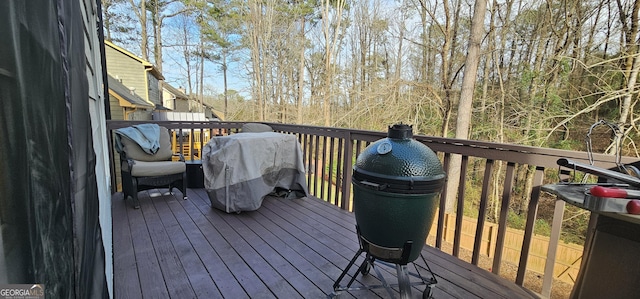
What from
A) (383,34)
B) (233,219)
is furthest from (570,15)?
(233,219)

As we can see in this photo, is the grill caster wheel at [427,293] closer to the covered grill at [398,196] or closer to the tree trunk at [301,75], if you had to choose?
the covered grill at [398,196]

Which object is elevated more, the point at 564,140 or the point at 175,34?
the point at 175,34

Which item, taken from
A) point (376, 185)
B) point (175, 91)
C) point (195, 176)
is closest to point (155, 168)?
point (195, 176)

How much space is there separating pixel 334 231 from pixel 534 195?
1638 millimetres

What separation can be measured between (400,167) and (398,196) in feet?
0.52

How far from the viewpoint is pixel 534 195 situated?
195 centimetres

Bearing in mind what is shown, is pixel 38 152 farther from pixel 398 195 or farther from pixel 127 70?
pixel 127 70

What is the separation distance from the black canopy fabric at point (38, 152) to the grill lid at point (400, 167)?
1291mm

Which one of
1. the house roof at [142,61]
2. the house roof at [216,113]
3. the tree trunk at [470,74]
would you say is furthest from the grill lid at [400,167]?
the house roof at [216,113]

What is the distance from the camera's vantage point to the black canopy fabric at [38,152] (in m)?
0.37

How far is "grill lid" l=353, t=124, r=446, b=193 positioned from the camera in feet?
5.02

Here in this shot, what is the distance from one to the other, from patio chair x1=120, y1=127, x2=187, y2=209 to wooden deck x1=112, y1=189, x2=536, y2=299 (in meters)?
0.27

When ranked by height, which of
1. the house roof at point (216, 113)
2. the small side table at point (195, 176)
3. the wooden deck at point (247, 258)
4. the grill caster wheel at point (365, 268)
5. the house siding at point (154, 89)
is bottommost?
the wooden deck at point (247, 258)

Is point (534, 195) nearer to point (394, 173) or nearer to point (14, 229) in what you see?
point (394, 173)
